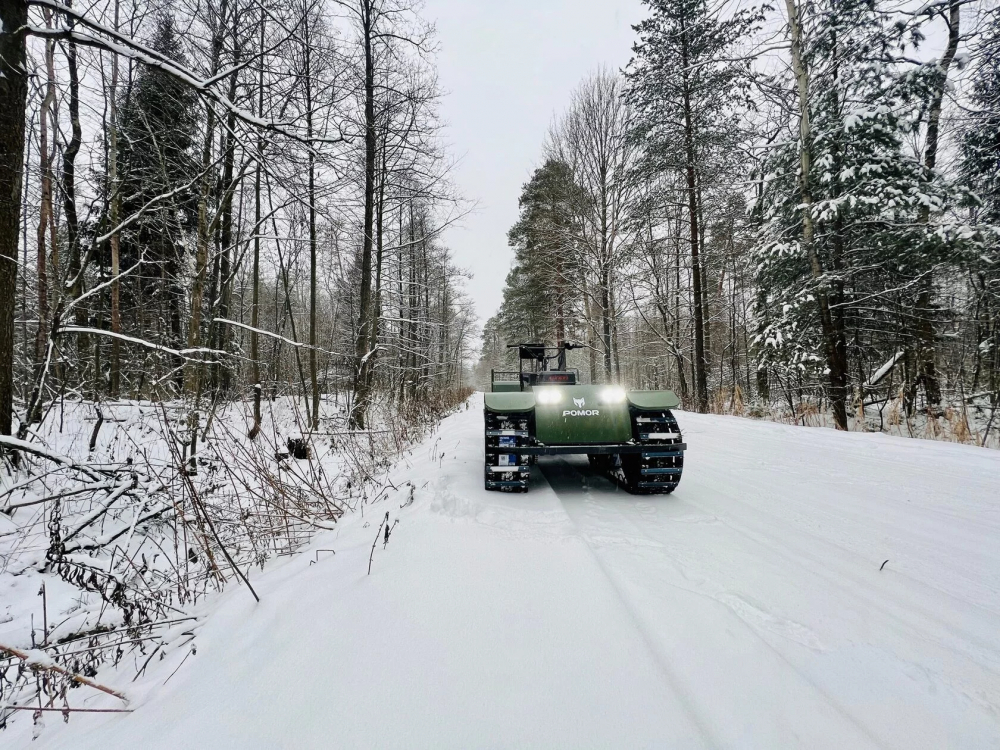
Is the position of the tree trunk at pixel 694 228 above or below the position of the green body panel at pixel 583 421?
above

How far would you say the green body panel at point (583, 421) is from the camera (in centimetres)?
384

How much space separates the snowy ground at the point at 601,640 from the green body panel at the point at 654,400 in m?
1.01

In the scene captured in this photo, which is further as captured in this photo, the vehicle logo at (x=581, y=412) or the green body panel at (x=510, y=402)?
the vehicle logo at (x=581, y=412)

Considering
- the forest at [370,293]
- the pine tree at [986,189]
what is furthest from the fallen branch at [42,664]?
the pine tree at [986,189]

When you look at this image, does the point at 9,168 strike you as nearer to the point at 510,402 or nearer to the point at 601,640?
the point at 510,402

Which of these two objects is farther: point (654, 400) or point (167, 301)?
point (167, 301)

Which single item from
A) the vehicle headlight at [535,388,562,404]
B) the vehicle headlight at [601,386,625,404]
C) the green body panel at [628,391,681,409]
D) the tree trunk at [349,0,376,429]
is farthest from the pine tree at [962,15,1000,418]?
the tree trunk at [349,0,376,429]

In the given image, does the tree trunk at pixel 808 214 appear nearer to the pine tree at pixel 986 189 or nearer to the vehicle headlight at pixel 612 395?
the pine tree at pixel 986 189

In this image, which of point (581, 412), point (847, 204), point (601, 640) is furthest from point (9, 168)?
point (847, 204)

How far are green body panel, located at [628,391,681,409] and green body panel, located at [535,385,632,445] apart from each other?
0.44 feet

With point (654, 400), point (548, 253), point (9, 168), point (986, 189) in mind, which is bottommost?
point (654, 400)

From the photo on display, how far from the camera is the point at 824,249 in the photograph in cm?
926

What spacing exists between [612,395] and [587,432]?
48 cm

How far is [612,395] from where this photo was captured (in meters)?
4.01
